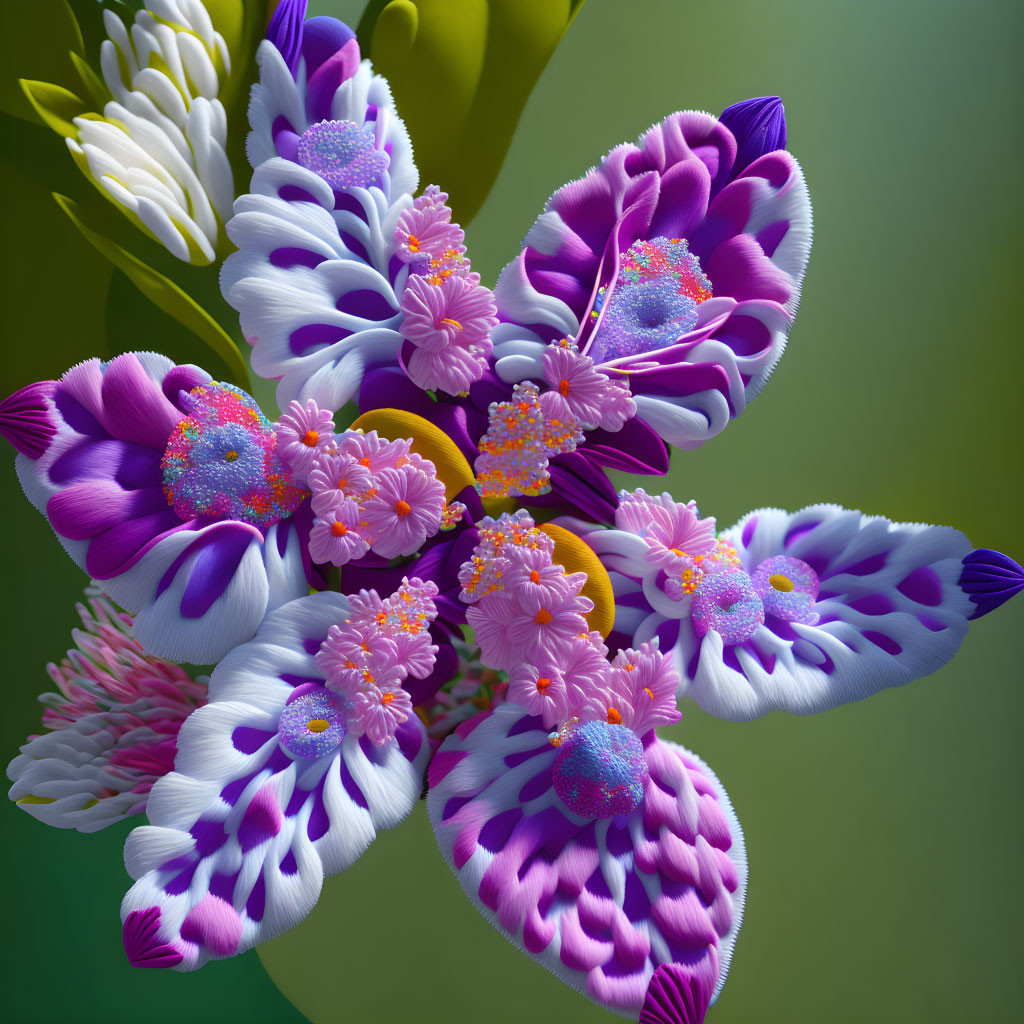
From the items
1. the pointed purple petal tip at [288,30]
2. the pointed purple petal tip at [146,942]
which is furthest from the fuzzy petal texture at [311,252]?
the pointed purple petal tip at [146,942]

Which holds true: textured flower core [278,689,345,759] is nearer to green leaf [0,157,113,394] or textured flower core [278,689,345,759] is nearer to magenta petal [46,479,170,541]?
magenta petal [46,479,170,541]

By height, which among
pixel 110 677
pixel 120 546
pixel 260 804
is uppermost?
pixel 120 546

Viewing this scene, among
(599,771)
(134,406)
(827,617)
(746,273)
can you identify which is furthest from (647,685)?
(134,406)

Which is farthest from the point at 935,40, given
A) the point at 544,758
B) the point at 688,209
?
the point at 544,758

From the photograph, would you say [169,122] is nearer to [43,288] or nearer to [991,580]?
[43,288]

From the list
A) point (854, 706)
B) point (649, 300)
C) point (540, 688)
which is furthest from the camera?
point (854, 706)

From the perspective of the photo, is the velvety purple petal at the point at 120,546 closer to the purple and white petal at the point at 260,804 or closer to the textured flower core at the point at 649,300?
the purple and white petal at the point at 260,804
